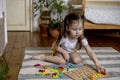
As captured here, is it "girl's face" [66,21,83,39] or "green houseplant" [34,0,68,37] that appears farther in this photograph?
"green houseplant" [34,0,68,37]

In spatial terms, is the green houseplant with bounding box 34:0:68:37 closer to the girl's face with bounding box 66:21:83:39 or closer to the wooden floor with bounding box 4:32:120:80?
the wooden floor with bounding box 4:32:120:80

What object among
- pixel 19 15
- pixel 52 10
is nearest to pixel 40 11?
pixel 52 10

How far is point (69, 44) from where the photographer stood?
1.93m

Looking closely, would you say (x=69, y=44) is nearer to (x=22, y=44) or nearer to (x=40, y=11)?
(x=22, y=44)

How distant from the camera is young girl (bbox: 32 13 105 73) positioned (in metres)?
1.79

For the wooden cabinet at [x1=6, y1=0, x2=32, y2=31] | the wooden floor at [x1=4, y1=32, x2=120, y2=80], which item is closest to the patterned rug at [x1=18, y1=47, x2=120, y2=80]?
the wooden floor at [x1=4, y1=32, x2=120, y2=80]

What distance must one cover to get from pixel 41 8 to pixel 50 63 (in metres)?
1.95

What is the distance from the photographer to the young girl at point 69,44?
179cm

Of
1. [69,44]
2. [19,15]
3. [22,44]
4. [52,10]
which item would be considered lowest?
[22,44]

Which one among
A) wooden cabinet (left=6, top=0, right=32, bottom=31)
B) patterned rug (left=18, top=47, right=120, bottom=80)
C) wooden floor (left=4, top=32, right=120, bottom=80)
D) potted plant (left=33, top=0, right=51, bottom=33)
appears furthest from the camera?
wooden cabinet (left=6, top=0, right=32, bottom=31)

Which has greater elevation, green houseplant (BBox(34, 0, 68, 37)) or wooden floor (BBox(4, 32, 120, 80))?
green houseplant (BBox(34, 0, 68, 37))

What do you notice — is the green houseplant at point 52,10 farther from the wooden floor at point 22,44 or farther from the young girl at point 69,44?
the young girl at point 69,44

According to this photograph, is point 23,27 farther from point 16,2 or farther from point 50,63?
point 50,63

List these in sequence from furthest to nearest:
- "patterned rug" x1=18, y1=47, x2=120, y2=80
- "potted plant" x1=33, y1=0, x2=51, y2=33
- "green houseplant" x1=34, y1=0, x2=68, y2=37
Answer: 1. "potted plant" x1=33, y1=0, x2=51, y2=33
2. "green houseplant" x1=34, y1=0, x2=68, y2=37
3. "patterned rug" x1=18, y1=47, x2=120, y2=80
